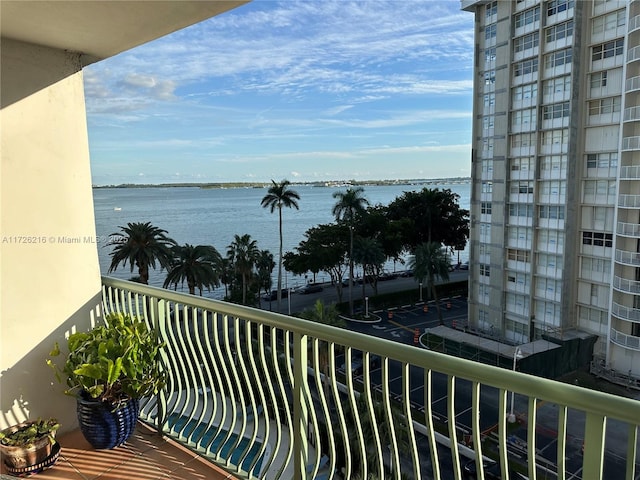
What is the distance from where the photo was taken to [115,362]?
2.31 metres

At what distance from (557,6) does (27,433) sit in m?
29.2

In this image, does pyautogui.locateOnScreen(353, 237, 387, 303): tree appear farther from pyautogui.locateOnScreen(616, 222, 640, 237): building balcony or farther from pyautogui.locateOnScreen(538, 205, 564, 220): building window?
pyautogui.locateOnScreen(616, 222, 640, 237): building balcony

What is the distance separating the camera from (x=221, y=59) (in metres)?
70.9

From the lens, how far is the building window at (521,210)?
85.4 ft

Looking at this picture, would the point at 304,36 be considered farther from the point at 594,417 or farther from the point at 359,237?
the point at 594,417

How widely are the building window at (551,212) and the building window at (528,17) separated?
Result: 1024cm

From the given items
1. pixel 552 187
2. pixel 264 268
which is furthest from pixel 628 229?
pixel 264 268

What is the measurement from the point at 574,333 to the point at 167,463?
2730 cm

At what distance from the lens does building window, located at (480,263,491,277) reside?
1135 inches

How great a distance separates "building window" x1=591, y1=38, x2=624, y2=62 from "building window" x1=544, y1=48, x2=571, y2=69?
46.9 inches

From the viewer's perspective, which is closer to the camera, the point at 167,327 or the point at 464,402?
the point at 167,327

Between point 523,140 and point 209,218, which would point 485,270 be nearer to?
point 523,140

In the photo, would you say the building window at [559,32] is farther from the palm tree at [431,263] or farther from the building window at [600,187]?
the palm tree at [431,263]

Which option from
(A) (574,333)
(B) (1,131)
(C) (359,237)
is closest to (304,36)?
(C) (359,237)
